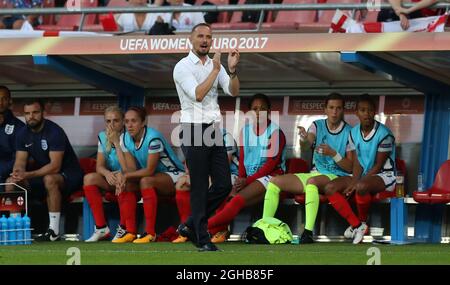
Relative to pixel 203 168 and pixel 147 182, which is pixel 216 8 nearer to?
pixel 147 182

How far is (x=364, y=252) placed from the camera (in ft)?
35.0

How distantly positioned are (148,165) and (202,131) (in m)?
2.91

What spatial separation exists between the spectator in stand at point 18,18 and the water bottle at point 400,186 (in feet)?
16.5

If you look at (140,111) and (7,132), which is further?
(7,132)

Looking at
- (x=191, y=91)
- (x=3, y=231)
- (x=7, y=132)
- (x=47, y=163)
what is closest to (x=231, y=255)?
(x=191, y=91)

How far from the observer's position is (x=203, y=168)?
10.4m

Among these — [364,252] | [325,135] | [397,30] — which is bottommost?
[364,252]

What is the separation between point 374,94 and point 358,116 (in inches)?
38.6

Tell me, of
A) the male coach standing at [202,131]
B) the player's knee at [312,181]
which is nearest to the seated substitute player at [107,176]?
the player's knee at [312,181]

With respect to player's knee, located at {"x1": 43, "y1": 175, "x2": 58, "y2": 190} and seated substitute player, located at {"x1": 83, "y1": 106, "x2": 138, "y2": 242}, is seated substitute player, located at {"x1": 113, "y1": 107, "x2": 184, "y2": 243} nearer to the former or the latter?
seated substitute player, located at {"x1": 83, "y1": 106, "x2": 138, "y2": 242}

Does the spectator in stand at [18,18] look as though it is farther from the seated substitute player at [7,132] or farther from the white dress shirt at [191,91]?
the white dress shirt at [191,91]
